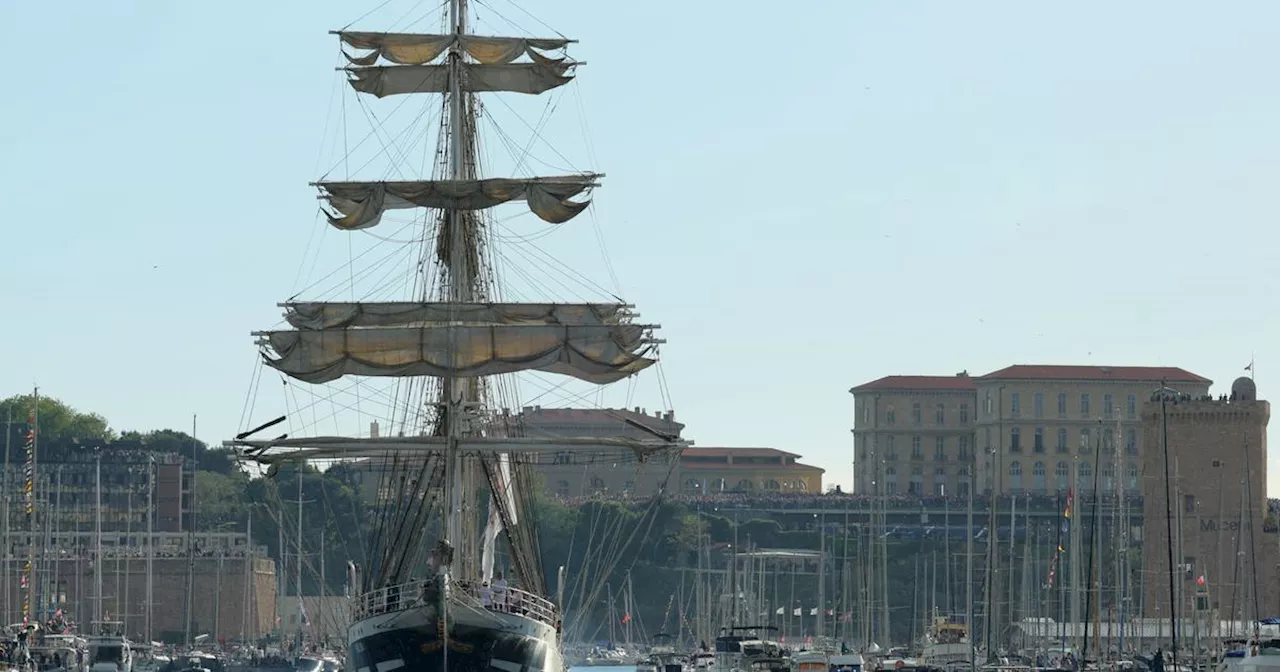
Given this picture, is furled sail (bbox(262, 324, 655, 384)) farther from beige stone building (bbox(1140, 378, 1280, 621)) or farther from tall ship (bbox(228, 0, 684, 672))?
beige stone building (bbox(1140, 378, 1280, 621))

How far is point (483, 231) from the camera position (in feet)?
258

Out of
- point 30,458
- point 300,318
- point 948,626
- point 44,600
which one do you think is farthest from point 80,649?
point 948,626

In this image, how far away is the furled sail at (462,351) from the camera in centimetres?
7325

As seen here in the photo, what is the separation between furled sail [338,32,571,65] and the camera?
7875cm

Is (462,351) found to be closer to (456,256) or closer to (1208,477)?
(456,256)

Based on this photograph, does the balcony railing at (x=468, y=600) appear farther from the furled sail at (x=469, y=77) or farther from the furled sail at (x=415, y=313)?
the furled sail at (x=469, y=77)

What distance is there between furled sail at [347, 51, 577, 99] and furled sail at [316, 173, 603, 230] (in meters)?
4.35

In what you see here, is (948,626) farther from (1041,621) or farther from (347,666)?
(347,666)

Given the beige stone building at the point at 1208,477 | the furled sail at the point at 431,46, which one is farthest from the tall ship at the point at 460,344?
the beige stone building at the point at 1208,477

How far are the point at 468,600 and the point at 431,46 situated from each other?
19.8 metres

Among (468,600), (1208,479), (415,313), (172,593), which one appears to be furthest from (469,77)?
(172,593)

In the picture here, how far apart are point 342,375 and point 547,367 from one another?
5.34 metres

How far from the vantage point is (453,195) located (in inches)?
2963

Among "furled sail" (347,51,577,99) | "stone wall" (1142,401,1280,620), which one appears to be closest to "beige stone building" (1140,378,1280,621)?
"stone wall" (1142,401,1280,620)
